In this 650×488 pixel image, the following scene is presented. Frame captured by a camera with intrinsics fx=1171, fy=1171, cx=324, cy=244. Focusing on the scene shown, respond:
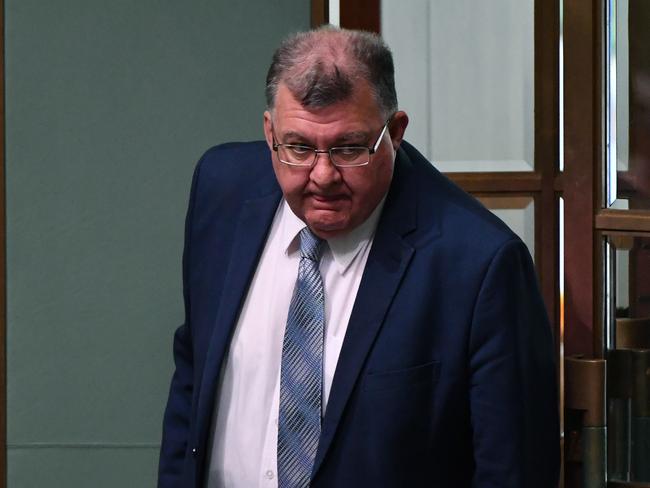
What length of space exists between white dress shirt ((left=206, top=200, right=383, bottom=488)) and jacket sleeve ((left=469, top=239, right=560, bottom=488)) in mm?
243

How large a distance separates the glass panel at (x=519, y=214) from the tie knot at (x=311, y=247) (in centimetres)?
61

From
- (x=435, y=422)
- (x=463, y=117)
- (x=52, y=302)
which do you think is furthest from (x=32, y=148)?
(x=435, y=422)

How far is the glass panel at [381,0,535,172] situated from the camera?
250 centimetres

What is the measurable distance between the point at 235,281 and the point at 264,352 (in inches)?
5.4

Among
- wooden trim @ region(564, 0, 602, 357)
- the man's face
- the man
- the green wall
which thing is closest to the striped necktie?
the man

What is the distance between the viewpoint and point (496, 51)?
2.51 metres

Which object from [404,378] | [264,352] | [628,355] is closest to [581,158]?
[628,355]

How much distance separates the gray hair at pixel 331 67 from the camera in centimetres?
184

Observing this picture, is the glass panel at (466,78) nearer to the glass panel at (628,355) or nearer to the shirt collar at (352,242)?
the glass panel at (628,355)

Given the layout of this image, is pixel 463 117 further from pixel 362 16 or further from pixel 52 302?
pixel 52 302

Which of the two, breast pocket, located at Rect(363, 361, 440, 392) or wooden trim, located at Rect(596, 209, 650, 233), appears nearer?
breast pocket, located at Rect(363, 361, 440, 392)

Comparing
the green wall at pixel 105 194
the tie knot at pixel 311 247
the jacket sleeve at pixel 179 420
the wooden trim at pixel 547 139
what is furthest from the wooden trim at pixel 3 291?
the wooden trim at pixel 547 139

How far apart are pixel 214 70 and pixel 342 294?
2.82ft

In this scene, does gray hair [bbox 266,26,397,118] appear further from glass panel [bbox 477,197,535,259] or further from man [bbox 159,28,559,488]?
glass panel [bbox 477,197,535,259]
